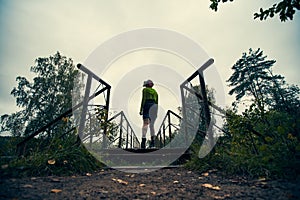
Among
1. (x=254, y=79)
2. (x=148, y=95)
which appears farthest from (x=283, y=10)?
Answer: (x=254, y=79)

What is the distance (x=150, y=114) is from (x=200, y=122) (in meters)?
1.46

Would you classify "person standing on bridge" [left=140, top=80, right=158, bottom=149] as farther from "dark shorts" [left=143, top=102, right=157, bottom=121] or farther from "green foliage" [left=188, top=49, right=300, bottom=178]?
"green foliage" [left=188, top=49, right=300, bottom=178]

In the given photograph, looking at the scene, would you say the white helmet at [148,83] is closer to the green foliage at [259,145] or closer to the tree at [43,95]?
the green foliage at [259,145]

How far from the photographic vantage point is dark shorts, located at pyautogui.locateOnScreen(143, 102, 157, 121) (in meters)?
4.88

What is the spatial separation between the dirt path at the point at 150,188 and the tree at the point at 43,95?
12392 millimetres

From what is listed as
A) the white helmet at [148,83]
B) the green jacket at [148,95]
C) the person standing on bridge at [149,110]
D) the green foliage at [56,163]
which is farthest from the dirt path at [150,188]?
the white helmet at [148,83]

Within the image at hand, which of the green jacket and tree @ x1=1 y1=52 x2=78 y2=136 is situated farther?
tree @ x1=1 y1=52 x2=78 y2=136

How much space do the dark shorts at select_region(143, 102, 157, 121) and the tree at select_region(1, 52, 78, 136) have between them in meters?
10.6

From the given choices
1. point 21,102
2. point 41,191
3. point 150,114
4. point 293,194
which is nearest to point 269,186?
point 293,194

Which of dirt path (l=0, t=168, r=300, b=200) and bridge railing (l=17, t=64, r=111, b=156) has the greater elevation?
bridge railing (l=17, t=64, r=111, b=156)

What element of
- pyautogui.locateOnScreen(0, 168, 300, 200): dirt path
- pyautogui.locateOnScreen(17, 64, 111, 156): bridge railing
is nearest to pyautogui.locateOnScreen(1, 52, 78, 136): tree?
pyautogui.locateOnScreen(17, 64, 111, 156): bridge railing

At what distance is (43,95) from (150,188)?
14891mm

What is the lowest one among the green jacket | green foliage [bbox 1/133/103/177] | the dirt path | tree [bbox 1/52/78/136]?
the dirt path

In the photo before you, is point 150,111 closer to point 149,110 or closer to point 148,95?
point 149,110
